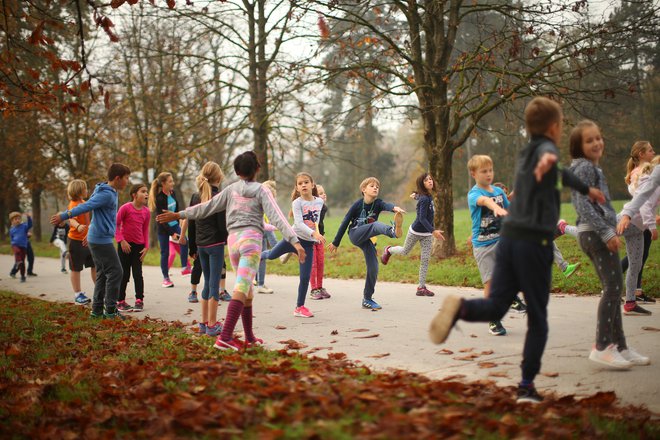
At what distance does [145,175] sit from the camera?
26.3 metres

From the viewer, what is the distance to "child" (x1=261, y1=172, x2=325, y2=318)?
7.93m

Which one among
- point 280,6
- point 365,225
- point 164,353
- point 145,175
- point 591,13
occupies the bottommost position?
point 164,353

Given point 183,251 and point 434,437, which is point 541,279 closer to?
point 434,437

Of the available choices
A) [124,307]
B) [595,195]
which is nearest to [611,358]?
[595,195]

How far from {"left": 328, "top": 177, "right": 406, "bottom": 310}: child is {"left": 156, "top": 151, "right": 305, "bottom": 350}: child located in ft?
8.16

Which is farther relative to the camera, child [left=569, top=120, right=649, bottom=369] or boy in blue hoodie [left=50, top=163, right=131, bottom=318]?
boy in blue hoodie [left=50, top=163, right=131, bottom=318]

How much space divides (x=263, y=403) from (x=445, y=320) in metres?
1.32

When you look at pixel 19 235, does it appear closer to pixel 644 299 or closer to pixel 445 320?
pixel 644 299

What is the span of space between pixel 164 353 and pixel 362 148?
4765 cm

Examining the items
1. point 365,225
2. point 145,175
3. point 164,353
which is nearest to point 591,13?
point 365,225

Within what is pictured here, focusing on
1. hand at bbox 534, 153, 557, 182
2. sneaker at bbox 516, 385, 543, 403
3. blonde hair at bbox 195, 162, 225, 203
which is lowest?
sneaker at bbox 516, 385, 543, 403

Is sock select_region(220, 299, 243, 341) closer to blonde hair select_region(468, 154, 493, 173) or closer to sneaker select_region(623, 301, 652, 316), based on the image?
blonde hair select_region(468, 154, 493, 173)

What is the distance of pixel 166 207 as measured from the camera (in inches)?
443

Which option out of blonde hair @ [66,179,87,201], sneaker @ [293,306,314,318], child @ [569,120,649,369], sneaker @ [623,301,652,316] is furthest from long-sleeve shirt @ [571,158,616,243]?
blonde hair @ [66,179,87,201]
